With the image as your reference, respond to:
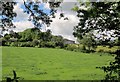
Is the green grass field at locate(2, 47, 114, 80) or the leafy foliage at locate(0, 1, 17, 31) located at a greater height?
the leafy foliage at locate(0, 1, 17, 31)

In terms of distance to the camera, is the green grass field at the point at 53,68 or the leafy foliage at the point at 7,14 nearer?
the leafy foliage at the point at 7,14

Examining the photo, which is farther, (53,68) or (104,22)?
(53,68)

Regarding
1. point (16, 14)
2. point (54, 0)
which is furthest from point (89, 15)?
point (16, 14)

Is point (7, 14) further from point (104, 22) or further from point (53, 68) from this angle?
point (53, 68)

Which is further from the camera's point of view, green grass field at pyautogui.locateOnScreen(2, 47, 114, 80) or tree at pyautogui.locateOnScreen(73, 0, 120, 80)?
green grass field at pyautogui.locateOnScreen(2, 47, 114, 80)

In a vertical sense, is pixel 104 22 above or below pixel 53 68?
above

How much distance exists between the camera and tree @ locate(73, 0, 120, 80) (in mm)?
5305

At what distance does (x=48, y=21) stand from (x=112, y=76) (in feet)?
12.6

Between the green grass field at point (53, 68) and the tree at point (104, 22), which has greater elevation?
the tree at point (104, 22)

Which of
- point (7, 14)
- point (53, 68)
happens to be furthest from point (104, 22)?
point (53, 68)

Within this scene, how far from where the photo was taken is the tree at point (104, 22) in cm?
530

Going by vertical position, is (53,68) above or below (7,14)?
below

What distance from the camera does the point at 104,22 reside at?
235 inches

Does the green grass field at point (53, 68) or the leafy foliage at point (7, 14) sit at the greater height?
the leafy foliage at point (7, 14)
